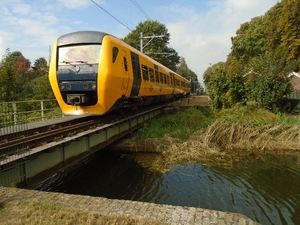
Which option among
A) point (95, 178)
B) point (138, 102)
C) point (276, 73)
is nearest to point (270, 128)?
point (276, 73)

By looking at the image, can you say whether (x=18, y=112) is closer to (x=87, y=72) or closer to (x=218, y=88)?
(x=87, y=72)

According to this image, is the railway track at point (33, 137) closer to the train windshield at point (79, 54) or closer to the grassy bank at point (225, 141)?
the train windshield at point (79, 54)

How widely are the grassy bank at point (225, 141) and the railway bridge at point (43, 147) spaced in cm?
305

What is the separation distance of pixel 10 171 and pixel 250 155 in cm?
952

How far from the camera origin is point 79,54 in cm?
830

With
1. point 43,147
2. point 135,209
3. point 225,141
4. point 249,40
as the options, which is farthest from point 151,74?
point 249,40

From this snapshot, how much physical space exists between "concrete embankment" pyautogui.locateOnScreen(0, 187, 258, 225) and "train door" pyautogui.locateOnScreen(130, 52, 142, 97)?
22.2ft

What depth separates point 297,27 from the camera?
93.4 ft

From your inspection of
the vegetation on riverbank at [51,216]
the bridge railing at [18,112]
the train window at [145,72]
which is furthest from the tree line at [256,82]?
the vegetation on riverbank at [51,216]

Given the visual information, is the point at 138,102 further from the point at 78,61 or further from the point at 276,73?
the point at 276,73

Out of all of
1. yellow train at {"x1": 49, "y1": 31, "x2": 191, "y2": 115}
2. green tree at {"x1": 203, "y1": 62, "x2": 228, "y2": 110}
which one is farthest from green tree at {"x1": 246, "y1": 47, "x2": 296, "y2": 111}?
yellow train at {"x1": 49, "y1": 31, "x2": 191, "y2": 115}

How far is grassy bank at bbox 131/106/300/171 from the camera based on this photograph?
1057 centimetres

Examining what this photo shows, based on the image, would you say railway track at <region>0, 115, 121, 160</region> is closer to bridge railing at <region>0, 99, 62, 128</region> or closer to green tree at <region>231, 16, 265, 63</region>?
bridge railing at <region>0, 99, 62, 128</region>

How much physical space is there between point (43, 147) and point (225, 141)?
909 centimetres
